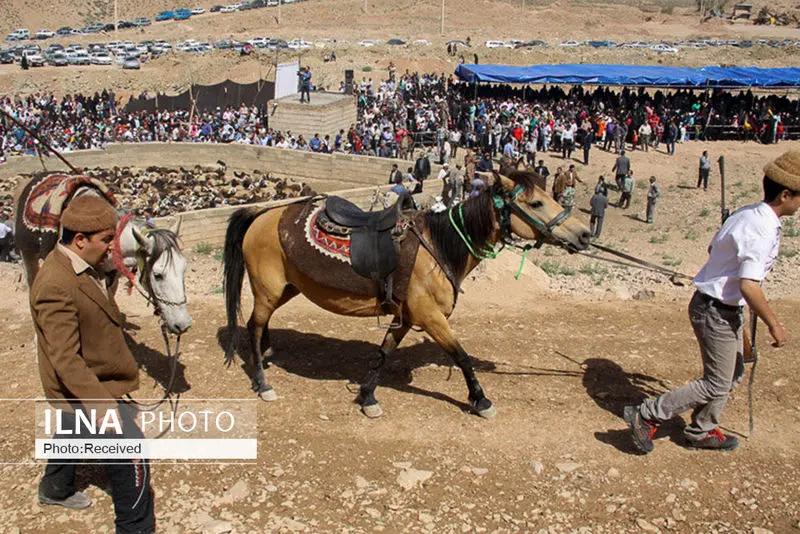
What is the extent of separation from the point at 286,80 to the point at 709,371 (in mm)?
29693

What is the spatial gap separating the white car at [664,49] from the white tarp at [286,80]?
41.4 meters

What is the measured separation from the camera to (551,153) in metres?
29.1

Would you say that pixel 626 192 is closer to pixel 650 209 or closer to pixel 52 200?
pixel 650 209

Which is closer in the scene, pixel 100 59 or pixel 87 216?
pixel 87 216

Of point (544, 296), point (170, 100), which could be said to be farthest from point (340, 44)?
point (544, 296)

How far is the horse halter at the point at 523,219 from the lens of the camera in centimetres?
624

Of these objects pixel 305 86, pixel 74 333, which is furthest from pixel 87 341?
pixel 305 86

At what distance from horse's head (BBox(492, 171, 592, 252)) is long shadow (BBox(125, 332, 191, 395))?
384 centimetres

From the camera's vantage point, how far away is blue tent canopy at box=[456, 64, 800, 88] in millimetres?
32156

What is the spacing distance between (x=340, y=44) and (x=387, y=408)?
57849 mm

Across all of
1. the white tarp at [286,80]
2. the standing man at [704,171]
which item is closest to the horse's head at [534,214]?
the standing man at [704,171]

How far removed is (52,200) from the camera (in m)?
7.68

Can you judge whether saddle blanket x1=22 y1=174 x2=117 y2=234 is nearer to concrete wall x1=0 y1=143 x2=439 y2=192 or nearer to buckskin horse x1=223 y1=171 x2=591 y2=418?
buckskin horse x1=223 y1=171 x2=591 y2=418

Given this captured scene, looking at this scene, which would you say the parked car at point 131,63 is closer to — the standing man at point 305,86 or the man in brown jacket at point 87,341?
the standing man at point 305,86
